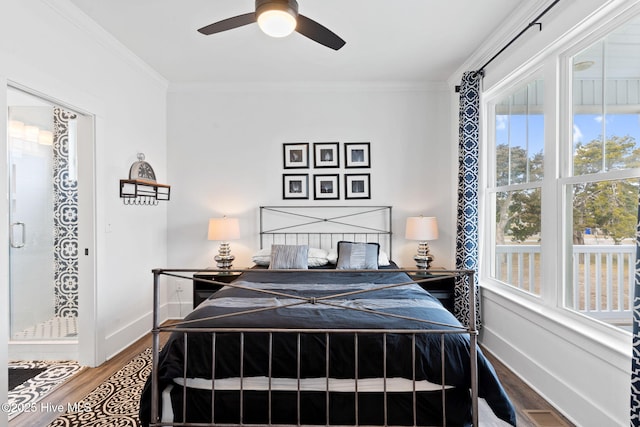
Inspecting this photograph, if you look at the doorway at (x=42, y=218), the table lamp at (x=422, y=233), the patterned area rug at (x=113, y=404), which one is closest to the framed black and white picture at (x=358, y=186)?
the table lamp at (x=422, y=233)

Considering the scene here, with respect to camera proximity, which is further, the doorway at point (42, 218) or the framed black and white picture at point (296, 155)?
the framed black and white picture at point (296, 155)

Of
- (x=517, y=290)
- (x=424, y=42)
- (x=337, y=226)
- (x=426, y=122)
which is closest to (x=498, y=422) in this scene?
(x=517, y=290)

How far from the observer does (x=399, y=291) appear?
2525mm

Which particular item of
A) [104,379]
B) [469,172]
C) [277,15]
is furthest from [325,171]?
[104,379]

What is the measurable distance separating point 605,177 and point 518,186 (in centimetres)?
88

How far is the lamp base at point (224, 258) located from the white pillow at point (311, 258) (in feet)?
1.03

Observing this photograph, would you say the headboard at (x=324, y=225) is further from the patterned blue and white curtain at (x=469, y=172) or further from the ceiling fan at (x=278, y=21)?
the ceiling fan at (x=278, y=21)

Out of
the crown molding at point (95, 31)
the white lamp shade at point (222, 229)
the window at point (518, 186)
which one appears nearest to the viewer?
the crown molding at point (95, 31)

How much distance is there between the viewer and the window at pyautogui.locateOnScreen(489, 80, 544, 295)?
2.78 metres

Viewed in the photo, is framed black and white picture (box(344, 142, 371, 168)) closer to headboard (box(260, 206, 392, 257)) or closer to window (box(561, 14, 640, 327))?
headboard (box(260, 206, 392, 257))

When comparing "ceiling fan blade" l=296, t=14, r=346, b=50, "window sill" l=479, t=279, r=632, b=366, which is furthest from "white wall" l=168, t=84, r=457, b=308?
"ceiling fan blade" l=296, t=14, r=346, b=50

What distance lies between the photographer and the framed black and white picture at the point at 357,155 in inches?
163

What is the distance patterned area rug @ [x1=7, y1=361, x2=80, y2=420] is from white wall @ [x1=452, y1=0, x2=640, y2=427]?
3539mm

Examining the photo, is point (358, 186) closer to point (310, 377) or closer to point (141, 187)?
point (141, 187)
